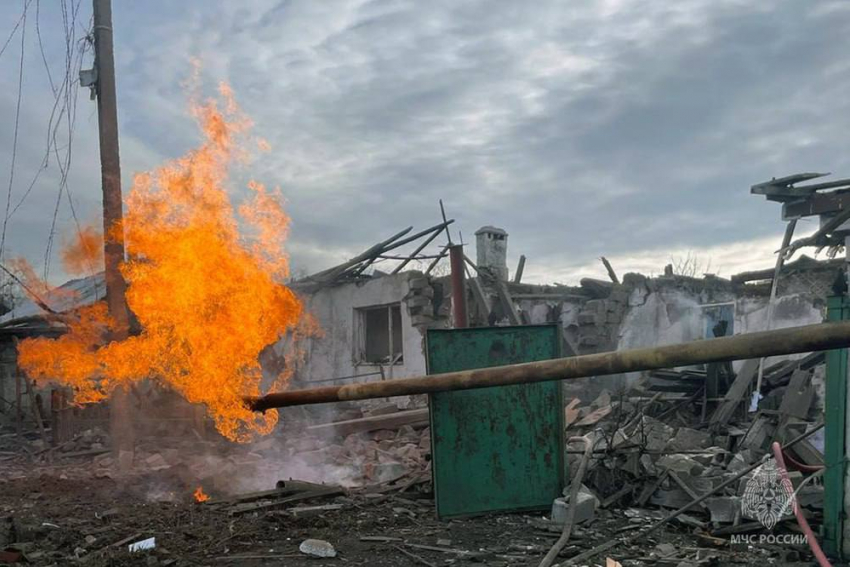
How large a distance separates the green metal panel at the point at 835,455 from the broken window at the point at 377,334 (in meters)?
11.6

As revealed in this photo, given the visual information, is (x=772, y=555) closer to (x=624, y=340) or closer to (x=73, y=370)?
(x=73, y=370)

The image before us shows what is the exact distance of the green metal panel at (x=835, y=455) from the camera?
18.6ft

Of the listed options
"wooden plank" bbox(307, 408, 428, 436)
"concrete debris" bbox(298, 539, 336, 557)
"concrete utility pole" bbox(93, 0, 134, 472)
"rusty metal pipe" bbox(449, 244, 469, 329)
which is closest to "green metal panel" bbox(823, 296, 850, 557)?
"concrete debris" bbox(298, 539, 336, 557)

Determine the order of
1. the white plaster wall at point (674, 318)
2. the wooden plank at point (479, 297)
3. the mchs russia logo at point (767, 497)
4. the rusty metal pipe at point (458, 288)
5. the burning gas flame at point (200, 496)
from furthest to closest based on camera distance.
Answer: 1. the white plaster wall at point (674, 318)
2. the wooden plank at point (479, 297)
3. the rusty metal pipe at point (458, 288)
4. the burning gas flame at point (200, 496)
5. the mchs russia logo at point (767, 497)

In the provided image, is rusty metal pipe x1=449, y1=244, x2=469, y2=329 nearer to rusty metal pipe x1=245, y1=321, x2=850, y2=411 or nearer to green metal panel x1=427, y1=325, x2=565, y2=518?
green metal panel x1=427, y1=325, x2=565, y2=518

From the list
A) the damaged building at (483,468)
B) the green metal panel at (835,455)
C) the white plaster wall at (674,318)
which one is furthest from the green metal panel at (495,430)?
the white plaster wall at (674,318)

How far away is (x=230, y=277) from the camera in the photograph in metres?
8.10

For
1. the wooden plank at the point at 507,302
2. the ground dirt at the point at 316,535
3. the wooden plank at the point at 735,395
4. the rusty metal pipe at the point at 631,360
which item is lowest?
the ground dirt at the point at 316,535

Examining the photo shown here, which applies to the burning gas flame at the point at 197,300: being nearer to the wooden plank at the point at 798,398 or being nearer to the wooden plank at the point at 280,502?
the wooden plank at the point at 280,502

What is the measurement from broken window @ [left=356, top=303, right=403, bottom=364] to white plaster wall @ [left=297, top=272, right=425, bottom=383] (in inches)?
8.7

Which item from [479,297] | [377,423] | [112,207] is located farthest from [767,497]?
[479,297]

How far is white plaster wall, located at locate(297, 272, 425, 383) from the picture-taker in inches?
620

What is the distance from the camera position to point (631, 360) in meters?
4.54

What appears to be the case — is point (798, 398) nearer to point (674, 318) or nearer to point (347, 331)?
point (674, 318)
